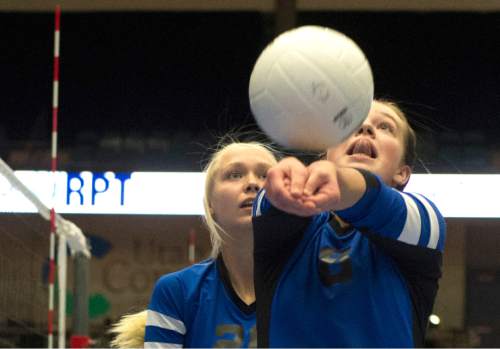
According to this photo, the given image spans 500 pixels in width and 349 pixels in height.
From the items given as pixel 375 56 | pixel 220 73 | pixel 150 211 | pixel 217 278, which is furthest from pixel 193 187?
pixel 217 278

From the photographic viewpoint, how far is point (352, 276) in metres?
1.35

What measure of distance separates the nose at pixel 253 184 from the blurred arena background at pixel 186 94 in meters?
6.28

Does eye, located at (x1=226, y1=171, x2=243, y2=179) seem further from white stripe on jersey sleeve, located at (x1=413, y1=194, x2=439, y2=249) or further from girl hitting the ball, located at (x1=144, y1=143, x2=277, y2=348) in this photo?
white stripe on jersey sleeve, located at (x1=413, y1=194, x2=439, y2=249)

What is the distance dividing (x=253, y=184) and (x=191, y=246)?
267 inches

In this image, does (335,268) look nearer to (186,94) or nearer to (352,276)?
(352,276)

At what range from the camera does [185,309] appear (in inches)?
85.7

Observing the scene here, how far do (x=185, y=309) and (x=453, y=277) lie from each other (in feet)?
23.7

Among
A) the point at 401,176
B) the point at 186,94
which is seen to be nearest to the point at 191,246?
the point at 186,94

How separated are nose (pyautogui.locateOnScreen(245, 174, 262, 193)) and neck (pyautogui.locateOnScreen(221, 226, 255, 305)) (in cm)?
11

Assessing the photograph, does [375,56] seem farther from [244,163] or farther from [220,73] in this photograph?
[244,163]

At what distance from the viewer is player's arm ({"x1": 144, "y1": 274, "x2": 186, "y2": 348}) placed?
2.14 meters

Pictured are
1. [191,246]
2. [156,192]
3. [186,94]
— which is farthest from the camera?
[186,94]

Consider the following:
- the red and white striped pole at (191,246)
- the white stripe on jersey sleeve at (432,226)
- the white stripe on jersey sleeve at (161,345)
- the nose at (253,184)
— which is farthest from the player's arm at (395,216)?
the red and white striped pole at (191,246)

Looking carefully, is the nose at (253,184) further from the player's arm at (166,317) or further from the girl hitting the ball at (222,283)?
the player's arm at (166,317)
